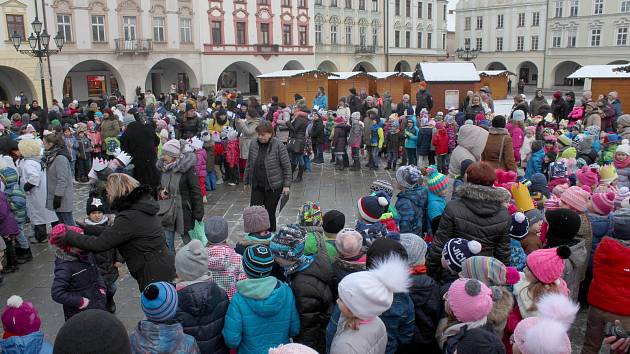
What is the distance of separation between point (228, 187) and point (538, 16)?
183 feet

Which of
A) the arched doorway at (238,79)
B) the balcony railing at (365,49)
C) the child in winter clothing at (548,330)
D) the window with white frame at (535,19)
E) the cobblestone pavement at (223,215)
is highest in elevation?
the window with white frame at (535,19)

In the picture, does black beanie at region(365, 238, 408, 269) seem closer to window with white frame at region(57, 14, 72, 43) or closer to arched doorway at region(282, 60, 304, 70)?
window with white frame at region(57, 14, 72, 43)

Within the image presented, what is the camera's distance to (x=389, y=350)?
3422 millimetres

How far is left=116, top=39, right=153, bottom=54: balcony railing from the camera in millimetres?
34250

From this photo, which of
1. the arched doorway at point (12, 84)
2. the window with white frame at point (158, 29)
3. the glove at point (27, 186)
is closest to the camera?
the glove at point (27, 186)

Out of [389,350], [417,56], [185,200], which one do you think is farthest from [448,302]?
[417,56]

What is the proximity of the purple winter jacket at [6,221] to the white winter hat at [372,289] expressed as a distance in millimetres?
5094

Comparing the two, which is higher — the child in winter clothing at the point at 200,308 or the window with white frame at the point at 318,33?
the window with white frame at the point at 318,33

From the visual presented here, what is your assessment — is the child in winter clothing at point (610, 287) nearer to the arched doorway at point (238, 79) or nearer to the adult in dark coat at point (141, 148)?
the adult in dark coat at point (141, 148)

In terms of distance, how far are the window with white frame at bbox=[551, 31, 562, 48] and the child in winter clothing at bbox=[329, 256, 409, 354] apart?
198 ft

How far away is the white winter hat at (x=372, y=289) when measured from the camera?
2.85 meters

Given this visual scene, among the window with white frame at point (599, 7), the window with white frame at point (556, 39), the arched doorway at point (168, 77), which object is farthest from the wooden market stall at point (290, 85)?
the window with white frame at point (599, 7)

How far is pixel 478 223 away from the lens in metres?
4.16

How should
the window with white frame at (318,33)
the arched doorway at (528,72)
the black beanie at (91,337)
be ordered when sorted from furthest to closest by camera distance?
the arched doorway at (528,72) < the window with white frame at (318,33) < the black beanie at (91,337)
